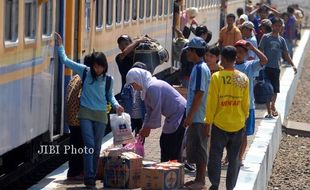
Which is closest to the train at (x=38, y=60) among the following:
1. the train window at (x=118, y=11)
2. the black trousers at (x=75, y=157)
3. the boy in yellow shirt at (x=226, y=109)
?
the train window at (x=118, y=11)

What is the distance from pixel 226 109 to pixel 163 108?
3.39 feet

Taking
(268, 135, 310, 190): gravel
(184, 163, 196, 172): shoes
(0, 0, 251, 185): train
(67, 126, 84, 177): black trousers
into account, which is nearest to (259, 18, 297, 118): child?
(268, 135, 310, 190): gravel

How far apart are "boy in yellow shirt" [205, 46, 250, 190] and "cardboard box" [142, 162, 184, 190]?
49 centimetres

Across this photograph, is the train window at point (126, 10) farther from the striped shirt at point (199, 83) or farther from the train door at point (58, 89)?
the striped shirt at point (199, 83)

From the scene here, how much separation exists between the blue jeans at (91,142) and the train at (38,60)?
2.07ft

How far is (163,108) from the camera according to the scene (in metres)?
12.0

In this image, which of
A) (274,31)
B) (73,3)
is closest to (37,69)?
(73,3)

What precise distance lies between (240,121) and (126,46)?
3301 mm

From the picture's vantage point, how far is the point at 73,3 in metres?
14.0

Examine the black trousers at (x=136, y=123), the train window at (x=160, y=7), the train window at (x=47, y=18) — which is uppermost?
the train window at (x=47, y=18)

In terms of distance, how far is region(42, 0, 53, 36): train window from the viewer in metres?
12.5

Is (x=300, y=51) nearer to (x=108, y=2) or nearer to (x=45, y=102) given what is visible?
(x=108, y=2)

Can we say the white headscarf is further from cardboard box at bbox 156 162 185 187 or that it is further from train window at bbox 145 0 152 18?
train window at bbox 145 0 152 18

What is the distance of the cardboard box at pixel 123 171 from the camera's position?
1189 centimetres
